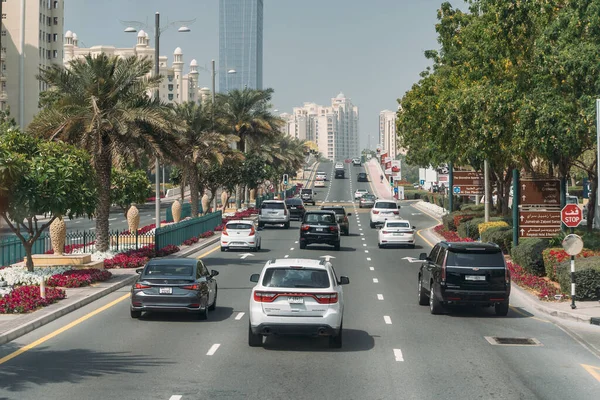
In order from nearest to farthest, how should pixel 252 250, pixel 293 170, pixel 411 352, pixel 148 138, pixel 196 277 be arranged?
pixel 411 352
pixel 196 277
pixel 148 138
pixel 252 250
pixel 293 170

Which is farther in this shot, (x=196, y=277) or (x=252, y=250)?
(x=252, y=250)

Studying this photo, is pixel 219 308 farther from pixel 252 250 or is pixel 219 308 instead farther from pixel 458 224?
pixel 458 224

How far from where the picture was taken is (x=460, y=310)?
76.5 ft

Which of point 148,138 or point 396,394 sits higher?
point 148,138

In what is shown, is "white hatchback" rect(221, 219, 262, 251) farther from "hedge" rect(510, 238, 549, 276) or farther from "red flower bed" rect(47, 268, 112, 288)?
"hedge" rect(510, 238, 549, 276)

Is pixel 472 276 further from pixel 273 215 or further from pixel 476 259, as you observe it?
pixel 273 215

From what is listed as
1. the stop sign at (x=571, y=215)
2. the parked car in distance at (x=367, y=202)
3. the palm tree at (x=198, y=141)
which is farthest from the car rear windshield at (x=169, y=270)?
the parked car in distance at (x=367, y=202)

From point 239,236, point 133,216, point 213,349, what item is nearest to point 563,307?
point 213,349

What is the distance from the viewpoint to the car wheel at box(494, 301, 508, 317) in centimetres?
2191

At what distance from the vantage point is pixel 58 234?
113 feet

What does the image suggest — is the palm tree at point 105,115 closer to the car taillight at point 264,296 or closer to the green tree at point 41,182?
the green tree at point 41,182

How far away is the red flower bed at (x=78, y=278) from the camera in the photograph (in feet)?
85.9

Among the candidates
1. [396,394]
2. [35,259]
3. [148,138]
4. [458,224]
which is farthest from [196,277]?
[458,224]

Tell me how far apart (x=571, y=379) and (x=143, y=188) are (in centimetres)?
4770
